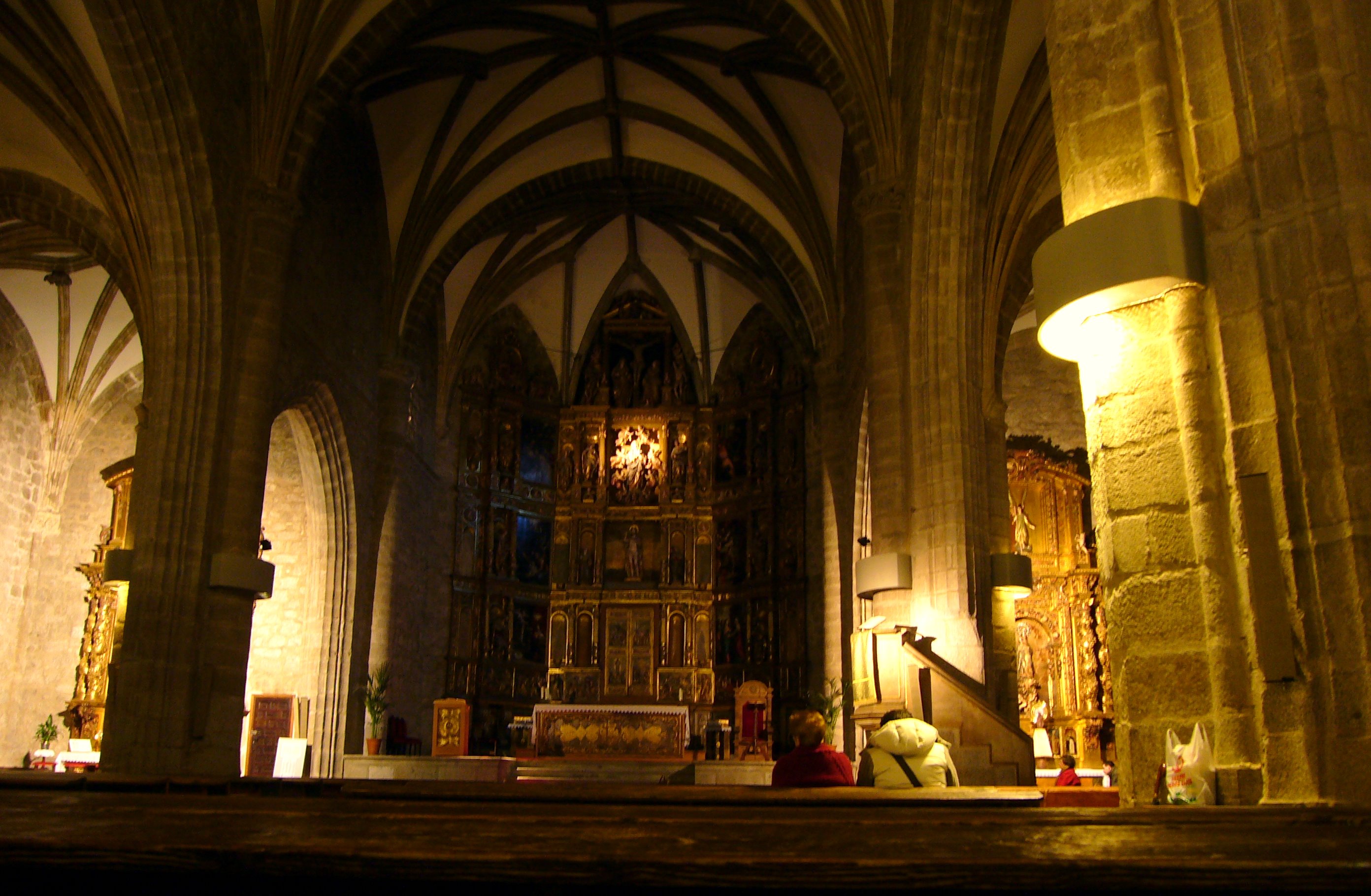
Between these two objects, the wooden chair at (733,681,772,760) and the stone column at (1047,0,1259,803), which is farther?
the wooden chair at (733,681,772,760)

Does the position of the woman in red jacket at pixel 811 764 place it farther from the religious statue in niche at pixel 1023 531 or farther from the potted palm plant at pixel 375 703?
the religious statue in niche at pixel 1023 531

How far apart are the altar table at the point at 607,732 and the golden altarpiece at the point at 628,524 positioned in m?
1.52

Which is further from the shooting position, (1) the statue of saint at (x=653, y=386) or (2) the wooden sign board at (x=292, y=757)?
(1) the statue of saint at (x=653, y=386)

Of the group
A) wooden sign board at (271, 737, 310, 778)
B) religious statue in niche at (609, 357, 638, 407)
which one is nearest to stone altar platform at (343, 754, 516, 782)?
wooden sign board at (271, 737, 310, 778)

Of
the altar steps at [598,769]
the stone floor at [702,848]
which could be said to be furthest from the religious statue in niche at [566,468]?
the stone floor at [702,848]

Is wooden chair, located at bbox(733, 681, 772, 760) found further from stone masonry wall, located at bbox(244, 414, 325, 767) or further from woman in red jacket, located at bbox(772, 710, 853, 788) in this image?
woman in red jacket, located at bbox(772, 710, 853, 788)

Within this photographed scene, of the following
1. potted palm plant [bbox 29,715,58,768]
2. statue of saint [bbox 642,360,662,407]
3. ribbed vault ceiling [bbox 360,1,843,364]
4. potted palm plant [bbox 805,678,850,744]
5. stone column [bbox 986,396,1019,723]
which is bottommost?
potted palm plant [bbox 29,715,58,768]

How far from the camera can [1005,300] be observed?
14.1m

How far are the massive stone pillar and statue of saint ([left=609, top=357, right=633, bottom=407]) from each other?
60.3ft

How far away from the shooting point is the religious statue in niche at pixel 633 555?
2142 cm

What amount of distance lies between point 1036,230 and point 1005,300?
37.4 inches

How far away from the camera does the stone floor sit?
5.06 feet

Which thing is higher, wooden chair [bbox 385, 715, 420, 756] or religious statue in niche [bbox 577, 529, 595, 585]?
religious statue in niche [bbox 577, 529, 595, 585]

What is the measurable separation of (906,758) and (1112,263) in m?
2.84
